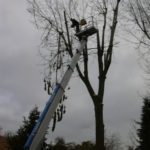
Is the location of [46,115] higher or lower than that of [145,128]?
higher

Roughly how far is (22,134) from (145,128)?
335 inches

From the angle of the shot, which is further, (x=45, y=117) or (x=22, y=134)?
(x=22, y=134)

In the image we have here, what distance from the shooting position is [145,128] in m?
14.8

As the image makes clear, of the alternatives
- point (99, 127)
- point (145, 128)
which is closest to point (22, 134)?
point (99, 127)

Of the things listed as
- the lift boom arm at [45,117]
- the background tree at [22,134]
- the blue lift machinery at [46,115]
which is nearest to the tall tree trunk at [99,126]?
the background tree at [22,134]

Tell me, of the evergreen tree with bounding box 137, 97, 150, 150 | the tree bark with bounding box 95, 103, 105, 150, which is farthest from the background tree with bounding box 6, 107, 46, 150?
the evergreen tree with bounding box 137, 97, 150, 150

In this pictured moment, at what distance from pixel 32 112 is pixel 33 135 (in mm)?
4226

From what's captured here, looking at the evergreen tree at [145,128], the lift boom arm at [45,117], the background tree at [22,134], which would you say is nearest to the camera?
the lift boom arm at [45,117]

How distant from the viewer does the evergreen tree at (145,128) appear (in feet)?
46.6

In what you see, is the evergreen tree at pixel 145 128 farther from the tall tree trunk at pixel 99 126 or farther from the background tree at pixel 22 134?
the background tree at pixel 22 134

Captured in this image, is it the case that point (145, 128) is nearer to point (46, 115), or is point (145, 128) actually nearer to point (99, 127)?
point (99, 127)

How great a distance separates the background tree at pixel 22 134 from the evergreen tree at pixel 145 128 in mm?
7568

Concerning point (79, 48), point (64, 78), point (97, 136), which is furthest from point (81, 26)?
point (97, 136)

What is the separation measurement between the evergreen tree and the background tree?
7.57 meters
